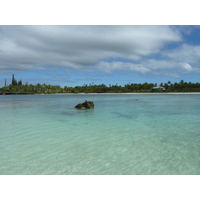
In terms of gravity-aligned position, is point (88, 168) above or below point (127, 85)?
below

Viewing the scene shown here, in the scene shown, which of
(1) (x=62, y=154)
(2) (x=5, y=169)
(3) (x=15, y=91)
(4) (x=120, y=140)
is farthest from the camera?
(3) (x=15, y=91)

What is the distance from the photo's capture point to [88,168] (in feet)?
16.8

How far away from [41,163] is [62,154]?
944 mm

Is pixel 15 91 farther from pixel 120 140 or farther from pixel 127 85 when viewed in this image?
pixel 120 140

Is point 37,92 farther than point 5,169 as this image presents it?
Yes

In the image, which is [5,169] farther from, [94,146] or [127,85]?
[127,85]

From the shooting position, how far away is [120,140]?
802 centimetres

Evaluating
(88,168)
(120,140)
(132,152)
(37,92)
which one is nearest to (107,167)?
(88,168)

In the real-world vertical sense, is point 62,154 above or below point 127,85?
below

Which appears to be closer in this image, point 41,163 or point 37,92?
point 41,163
